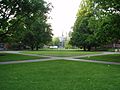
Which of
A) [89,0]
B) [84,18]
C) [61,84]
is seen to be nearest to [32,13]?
[89,0]

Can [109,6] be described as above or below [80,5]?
below

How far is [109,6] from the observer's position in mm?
25469

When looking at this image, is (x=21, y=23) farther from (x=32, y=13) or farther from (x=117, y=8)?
(x=117, y=8)

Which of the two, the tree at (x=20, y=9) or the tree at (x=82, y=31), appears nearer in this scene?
the tree at (x=20, y=9)

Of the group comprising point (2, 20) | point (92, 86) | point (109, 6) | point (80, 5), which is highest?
point (80, 5)

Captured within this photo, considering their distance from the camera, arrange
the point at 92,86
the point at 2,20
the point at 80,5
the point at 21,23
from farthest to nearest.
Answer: the point at 80,5 → the point at 21,23 → the point at 2,20 → the point at 92,86

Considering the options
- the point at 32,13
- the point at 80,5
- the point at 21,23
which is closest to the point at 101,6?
the point at 32,13

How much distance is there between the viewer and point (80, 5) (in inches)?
2469

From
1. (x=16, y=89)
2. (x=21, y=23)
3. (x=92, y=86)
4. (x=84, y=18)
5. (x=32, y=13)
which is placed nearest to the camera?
(x=16, y=89)

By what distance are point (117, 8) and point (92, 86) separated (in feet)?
57.0

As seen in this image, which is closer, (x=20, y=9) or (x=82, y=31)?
(x=20, y=9)

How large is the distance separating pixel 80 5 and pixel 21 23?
36.0 metres

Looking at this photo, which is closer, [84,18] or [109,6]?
[109,6]

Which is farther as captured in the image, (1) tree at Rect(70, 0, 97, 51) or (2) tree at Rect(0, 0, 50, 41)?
(1) tree at Rect(70, 0, 97, 51)
